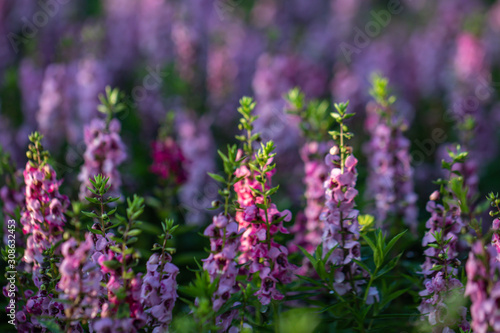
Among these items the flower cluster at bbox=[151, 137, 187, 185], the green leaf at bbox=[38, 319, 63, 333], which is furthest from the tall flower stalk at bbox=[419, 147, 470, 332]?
the flower cluster at bbox=[151, 137, 187, 185]

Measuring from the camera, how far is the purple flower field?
8.43ft

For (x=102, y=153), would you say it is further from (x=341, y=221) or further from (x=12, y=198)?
(x=341, y=221)

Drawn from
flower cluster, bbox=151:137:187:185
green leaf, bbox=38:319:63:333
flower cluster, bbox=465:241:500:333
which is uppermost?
flower cluster, bbox=151:137:187:185

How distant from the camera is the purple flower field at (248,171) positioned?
2.57m

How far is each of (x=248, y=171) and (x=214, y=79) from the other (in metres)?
5.99

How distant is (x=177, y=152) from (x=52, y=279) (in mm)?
2350

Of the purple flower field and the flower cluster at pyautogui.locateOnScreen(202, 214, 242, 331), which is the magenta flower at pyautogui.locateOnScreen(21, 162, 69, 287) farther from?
the flower cluster at pyautogui.locateOnScreen(202, 214, 242, 331)

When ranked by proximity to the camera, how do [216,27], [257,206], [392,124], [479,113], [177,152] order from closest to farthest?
[257,206]
[392,124]
[177,152]
[479,113]
[216,27]

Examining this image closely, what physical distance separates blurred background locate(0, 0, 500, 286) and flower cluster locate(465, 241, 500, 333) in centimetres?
237

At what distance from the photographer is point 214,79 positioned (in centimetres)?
872

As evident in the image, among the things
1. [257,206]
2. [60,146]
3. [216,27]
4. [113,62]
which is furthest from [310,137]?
[216,27]

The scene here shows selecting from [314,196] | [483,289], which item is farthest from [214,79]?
[483,289]

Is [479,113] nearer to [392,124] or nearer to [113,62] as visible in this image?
[392,124]

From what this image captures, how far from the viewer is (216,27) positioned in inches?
439
